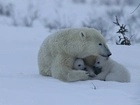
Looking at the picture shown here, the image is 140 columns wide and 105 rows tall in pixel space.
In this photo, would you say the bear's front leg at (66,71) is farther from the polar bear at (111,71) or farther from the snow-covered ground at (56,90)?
the polar bear at (111,71)

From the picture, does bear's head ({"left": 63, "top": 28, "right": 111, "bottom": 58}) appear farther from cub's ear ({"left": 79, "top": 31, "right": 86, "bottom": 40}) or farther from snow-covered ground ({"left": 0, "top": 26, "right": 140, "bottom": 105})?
snow-covered ground ({"left": 0, "top": 26, "right": 140, "bottom": 105})

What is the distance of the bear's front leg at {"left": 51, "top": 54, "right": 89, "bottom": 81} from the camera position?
207 inches

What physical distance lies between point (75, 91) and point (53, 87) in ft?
1.12

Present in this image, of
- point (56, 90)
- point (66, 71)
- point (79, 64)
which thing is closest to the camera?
point (56, 90)

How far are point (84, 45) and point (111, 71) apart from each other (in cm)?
49

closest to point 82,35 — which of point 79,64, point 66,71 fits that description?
point 79,64

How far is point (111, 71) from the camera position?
5395 millimetres

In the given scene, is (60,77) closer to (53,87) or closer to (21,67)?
(53,87)

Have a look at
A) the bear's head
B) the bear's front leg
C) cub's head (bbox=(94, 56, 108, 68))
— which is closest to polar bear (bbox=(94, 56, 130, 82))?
cub's head (bbox=(94, 56, 108, 68))

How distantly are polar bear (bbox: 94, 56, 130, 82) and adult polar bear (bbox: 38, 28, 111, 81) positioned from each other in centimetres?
15

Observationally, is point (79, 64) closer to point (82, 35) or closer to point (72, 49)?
point (72, 49)

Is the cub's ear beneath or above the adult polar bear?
above

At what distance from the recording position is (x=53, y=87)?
4.90 m

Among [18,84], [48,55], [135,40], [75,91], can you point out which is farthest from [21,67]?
[135,40]
